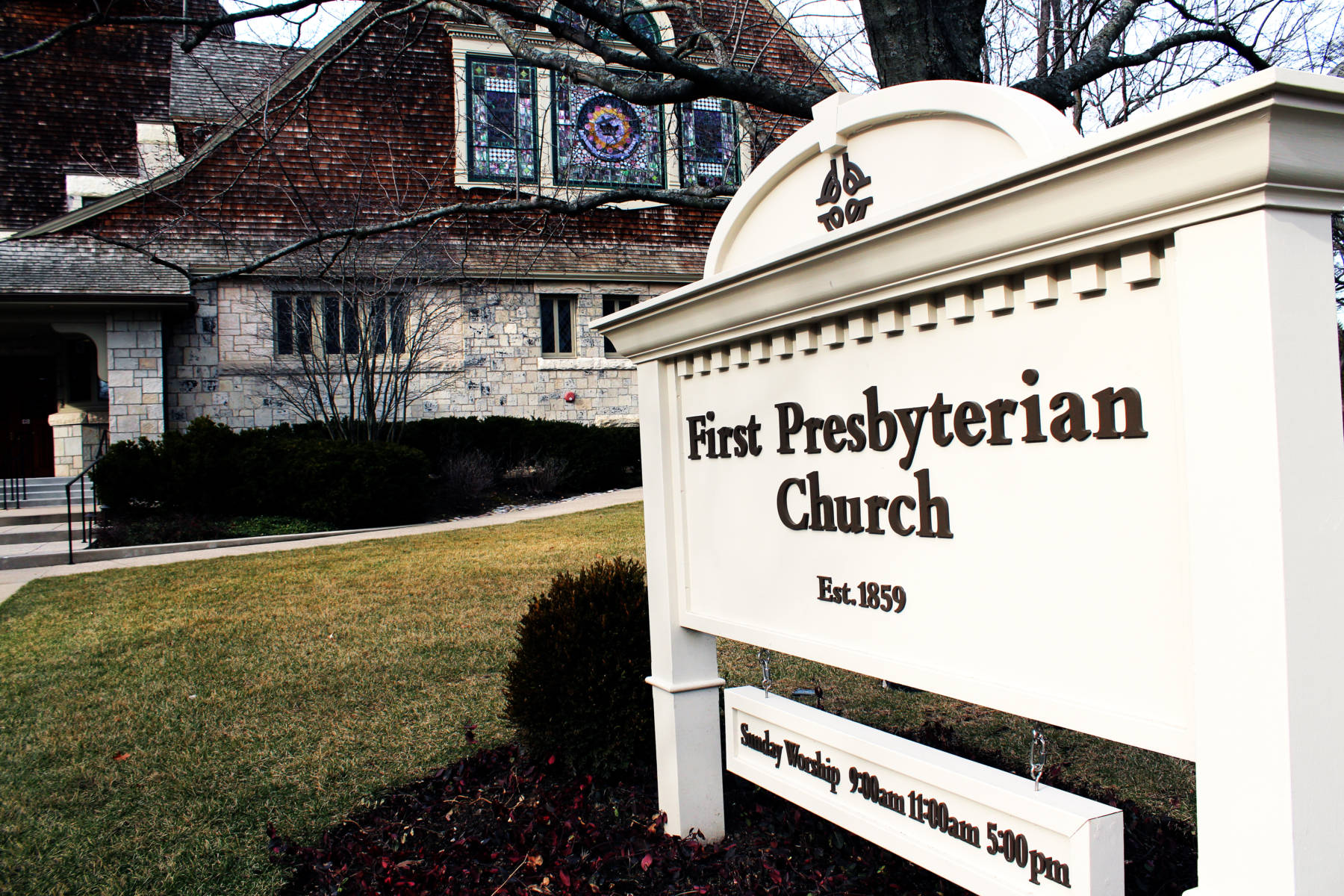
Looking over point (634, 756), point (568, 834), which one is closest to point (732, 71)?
point (634, 756)

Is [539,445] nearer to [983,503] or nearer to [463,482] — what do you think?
[463,482]

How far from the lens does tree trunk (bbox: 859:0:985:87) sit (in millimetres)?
4641

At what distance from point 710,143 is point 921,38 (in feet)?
19.0

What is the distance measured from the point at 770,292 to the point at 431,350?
16730 mm

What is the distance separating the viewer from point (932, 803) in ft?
Result: 7.22

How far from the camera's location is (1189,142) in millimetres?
1438

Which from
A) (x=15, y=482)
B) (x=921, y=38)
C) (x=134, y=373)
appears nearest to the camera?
(x=921, y=38)

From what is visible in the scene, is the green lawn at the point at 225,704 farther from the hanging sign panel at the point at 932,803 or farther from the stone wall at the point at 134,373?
the stone wall at the point at 134,373

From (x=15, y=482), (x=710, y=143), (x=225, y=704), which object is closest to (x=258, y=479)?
(x=15, y=482)

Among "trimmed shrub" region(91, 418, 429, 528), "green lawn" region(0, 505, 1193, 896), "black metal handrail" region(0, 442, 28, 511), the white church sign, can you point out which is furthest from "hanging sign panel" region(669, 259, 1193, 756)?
"black metal handrail" region(0, 442, 28, 511)

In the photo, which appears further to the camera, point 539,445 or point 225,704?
point 539,445


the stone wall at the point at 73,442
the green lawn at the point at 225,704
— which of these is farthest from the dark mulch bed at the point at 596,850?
the stone wall at the point at 73,442

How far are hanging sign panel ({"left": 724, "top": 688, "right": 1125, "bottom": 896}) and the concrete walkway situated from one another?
6.10m

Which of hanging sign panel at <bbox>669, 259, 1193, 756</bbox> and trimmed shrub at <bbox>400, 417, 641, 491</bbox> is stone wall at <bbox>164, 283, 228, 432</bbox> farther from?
hanging sign panel at <bbox>669, 259, 1193, 756</bbox>
